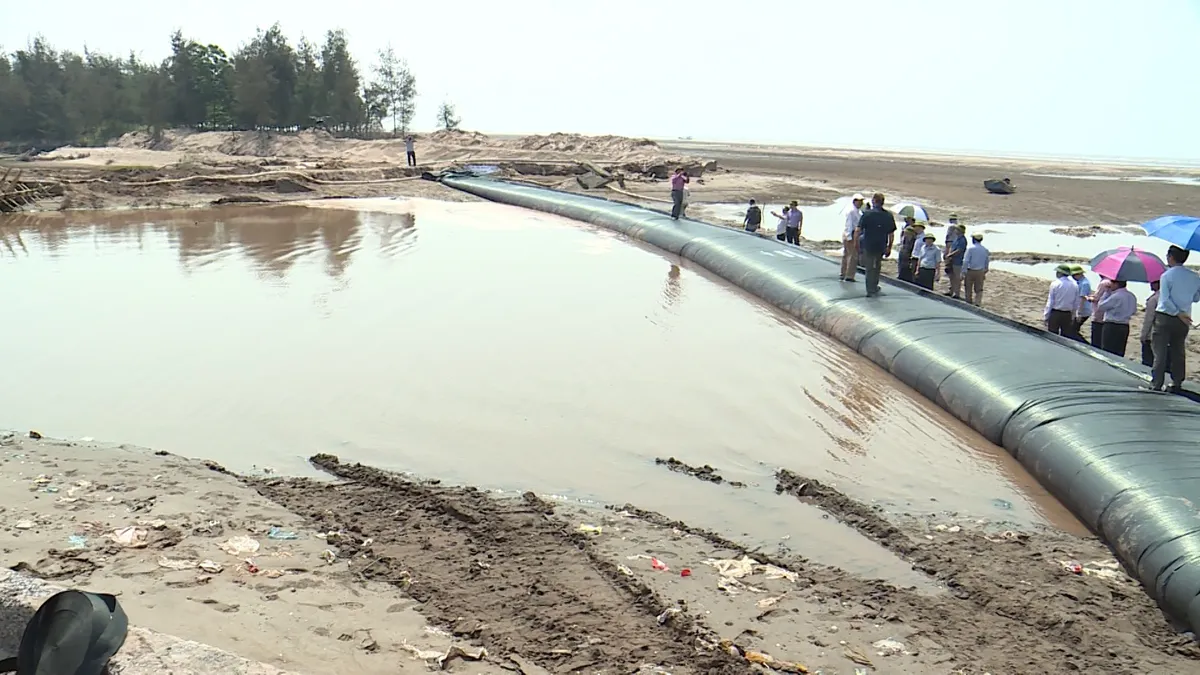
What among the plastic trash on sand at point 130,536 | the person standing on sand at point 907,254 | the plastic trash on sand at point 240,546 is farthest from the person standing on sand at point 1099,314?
the plastic trash on sand at point 130,536

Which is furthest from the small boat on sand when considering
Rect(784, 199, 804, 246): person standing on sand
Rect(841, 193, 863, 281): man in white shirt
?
Rect(841, 193, 863, 281): man in white shirt

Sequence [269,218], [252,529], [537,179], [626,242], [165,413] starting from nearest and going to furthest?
[252,529]
[165,413]
[626,242]
[269,218]
[537,179]

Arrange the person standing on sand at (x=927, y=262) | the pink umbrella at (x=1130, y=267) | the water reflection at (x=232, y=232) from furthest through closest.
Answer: the water reflection at (x=232, y=232)
the person standing on sand at (x=927, y=262)
the pink umbrella at (x=1130, y=267)

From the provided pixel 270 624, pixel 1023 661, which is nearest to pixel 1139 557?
pixel 1023 661

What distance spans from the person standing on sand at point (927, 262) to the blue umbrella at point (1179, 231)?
4.03 metres

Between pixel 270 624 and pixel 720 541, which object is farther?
pixel 720 541

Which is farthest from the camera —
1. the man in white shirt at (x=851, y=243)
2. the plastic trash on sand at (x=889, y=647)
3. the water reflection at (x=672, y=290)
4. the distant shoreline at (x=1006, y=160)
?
the distant shoreline at (x=1006, y=160)

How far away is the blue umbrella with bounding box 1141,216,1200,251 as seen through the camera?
293 inches

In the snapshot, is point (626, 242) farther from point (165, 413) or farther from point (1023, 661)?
point (1023, 661)

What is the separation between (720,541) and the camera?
5504 mm

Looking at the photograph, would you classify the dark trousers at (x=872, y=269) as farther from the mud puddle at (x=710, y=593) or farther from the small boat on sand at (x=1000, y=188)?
the small boat on sand at (x=1000, y=188)

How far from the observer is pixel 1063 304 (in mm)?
9578

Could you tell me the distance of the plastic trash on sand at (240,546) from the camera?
4859 millimetres

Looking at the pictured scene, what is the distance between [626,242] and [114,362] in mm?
12011
